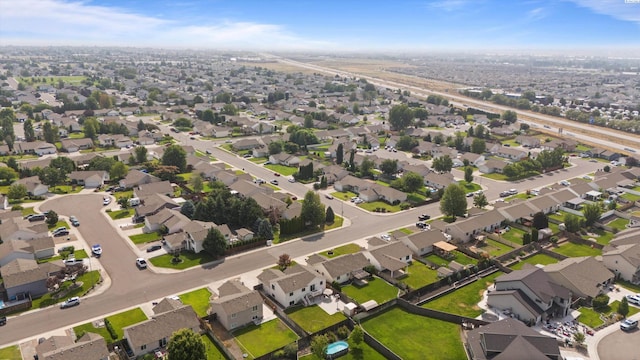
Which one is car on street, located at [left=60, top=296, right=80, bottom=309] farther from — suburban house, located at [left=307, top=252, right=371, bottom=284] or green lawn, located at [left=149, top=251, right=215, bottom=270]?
suburban house, located at [left=307, top=252, right=371, bottom=284]

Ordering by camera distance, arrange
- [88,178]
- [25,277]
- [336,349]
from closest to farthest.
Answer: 1. [336,349]
2. [25,277]
3. [88,178]

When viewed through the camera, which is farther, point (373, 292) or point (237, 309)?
point (373, 292)

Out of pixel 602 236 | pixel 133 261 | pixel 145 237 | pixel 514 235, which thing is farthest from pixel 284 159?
pixel 602 236

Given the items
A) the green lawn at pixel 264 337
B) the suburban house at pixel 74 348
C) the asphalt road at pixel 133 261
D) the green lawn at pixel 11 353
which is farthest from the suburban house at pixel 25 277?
the green lawn at pixel 264 337

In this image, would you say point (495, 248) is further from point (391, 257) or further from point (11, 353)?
point (11, 353)

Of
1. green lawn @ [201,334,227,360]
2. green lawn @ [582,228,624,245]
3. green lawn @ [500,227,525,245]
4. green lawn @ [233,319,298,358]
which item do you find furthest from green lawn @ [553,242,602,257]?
green lawn @ [201,334,227,360]

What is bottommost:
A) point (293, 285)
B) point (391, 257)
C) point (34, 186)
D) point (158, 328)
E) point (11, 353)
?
point (11, 353)

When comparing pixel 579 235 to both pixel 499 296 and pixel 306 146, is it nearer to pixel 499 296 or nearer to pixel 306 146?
pixel 499 296
